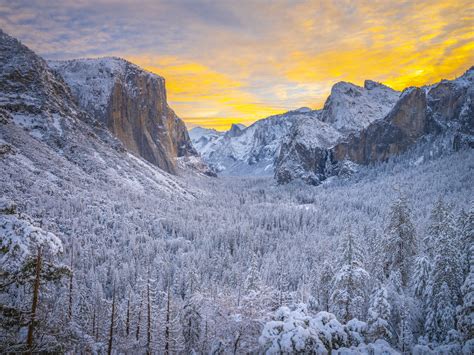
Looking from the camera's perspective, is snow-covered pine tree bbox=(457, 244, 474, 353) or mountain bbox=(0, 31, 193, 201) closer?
snow-covered pine tree bbox=(457, 244, 474, 353)

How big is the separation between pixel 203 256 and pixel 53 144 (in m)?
90.1

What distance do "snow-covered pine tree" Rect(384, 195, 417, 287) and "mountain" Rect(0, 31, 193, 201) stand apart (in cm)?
10468

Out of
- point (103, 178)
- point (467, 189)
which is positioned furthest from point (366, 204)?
point (103, 178)

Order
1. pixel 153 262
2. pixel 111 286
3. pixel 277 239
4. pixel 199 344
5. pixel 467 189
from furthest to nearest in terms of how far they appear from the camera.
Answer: pixel 467 189 → pixel 277 239 → pixel 153 262 → pixel 111 286 → pixel 199 344

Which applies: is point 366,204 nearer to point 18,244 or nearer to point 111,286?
point 111,286

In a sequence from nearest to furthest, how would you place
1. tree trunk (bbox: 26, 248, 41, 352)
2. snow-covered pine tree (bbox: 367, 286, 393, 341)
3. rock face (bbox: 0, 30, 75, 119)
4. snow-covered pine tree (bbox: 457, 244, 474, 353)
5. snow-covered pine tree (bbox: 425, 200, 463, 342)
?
tree trunk (bbox: 26, 248, 41, 352), snow-covered pine tree (bbox: 457, 244, 474, 353), snow-covered pine tree (bbox: 367, 286, 393, 341), snow-covered pine tree (bbox: 425, 200, 463, 342), rock face (bbox: 0, 30, 75, 119)

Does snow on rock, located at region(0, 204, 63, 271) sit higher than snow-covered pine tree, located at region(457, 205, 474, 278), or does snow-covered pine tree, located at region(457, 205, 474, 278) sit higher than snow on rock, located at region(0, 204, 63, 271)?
snow on rock, located at region(0, 204, 63, 271)

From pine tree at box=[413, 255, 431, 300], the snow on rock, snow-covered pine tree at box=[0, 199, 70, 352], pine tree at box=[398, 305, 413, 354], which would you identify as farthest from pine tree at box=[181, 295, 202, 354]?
the snow on rock

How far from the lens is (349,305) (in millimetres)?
24922

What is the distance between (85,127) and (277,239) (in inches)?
4607

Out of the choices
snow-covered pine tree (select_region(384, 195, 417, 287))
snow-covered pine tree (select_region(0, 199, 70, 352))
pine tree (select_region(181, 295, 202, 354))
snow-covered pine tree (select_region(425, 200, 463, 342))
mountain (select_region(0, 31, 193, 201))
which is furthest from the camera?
mountain (select_region(0, 31, 193, 201))

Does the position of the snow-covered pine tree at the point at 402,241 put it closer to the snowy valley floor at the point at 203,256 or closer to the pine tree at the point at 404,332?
the snowy valley floor at the point at 203,256

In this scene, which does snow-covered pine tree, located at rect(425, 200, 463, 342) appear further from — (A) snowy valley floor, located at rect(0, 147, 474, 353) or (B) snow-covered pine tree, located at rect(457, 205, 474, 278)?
(A) snowy valley floor, located at rect(0, 147, 474, 353)

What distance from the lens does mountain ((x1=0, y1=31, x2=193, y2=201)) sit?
113188mm
